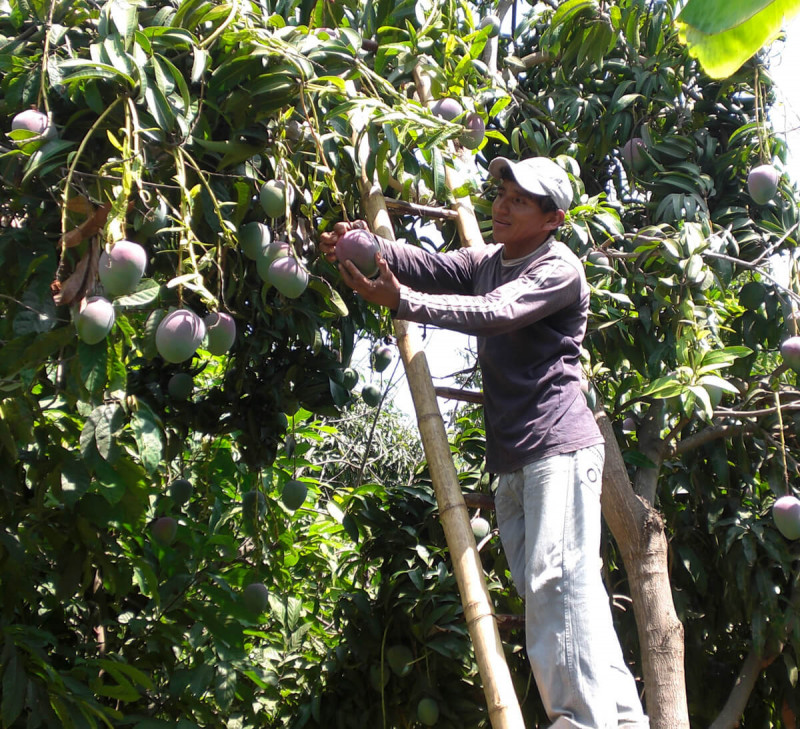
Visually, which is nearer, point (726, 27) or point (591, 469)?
point (726, 27)

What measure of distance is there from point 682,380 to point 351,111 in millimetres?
1074

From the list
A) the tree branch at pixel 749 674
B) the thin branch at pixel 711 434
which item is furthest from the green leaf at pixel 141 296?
the tree branch at pixel 749 674

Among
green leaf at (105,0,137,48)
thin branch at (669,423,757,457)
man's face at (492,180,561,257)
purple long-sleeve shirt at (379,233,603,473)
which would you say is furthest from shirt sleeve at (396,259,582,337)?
thin branch at (669,423,757,457)

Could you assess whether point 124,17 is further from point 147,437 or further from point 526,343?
point 526,343

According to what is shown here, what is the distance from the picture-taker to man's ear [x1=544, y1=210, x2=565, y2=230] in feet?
6.87

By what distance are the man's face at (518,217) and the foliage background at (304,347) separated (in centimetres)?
17

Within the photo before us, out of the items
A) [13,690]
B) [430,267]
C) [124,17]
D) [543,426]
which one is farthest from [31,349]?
[543,426]

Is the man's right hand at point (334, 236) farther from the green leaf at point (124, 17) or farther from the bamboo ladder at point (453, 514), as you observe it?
the green leaf at point (124, 17)

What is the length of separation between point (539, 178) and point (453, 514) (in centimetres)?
75

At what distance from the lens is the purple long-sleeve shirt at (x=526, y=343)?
1.82 metres

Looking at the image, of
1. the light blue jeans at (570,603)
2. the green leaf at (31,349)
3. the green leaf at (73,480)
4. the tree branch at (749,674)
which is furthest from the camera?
the tree branch at (749,674)

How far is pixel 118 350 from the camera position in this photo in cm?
178

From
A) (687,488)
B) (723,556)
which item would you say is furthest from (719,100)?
(723,556)

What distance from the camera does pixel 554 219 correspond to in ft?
6.90
